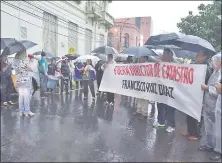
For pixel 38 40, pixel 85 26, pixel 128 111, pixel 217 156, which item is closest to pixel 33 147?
pixel 217 156

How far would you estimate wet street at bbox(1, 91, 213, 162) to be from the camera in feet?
15.4

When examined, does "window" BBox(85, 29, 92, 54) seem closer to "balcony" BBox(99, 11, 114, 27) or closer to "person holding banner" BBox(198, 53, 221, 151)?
"balcony" BBox(99, 11, 114, 27)

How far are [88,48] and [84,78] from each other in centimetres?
1666

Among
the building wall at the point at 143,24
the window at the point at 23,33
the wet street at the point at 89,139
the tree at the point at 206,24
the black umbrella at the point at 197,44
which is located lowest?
the wet street at the point at 89,139

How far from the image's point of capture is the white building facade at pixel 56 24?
13998 millimetres

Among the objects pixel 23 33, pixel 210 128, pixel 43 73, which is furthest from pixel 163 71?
pixel 23 33

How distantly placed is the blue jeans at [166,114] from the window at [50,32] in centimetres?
1243

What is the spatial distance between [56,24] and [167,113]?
14621 millimetres

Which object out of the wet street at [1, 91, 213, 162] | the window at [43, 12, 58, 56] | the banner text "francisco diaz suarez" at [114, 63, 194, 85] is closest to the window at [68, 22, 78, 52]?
the window at [43, 12, 58, 56]

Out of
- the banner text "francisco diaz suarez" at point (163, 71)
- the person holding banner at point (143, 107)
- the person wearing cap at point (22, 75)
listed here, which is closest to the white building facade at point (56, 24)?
the person wearing cap at point (22, 75)

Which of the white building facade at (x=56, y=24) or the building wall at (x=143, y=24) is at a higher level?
the building wall at (x=143, y=24)

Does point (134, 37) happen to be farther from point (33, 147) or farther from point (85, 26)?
point (33, 147)

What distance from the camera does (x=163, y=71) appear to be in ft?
20.9

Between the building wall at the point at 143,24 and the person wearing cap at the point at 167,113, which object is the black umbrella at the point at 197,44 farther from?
the building wall at the point at 143,24
